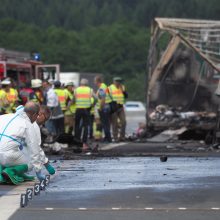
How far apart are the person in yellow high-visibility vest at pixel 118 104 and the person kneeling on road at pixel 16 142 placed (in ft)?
45.7

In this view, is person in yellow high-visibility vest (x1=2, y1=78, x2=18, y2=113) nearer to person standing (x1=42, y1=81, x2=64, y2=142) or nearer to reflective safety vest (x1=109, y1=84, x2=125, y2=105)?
person standing (x1=42, y1=81, x2=64, y2=142)

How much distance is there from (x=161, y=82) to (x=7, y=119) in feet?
48.9

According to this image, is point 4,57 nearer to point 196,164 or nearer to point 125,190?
point 196,164

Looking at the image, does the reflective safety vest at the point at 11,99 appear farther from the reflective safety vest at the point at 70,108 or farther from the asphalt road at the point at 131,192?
the asphalt road at the point at 131,192

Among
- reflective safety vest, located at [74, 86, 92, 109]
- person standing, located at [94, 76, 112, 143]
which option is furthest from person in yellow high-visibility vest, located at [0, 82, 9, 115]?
person standing, located at [94, 76, 112, 143]

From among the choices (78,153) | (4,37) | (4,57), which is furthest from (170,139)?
(4,37)

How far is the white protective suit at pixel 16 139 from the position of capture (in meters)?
12.5

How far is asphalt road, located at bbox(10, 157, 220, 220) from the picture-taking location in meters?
9.59

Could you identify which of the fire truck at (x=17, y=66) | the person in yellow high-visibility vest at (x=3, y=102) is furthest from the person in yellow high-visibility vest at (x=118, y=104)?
the person in yellow high-visibility vest at (x=3, y=102)

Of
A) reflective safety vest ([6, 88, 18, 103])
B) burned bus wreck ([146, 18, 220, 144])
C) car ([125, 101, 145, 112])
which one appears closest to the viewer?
reflective safety vest ([6, 88, 18, 103])

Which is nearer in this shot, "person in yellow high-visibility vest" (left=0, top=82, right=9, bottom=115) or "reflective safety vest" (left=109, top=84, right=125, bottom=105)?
"person in yellow high-visibility vest" (left=0, top=82, right=9, bottom=115)

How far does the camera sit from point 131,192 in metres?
11.4

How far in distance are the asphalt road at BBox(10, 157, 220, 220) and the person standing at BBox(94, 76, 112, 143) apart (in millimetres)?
9684

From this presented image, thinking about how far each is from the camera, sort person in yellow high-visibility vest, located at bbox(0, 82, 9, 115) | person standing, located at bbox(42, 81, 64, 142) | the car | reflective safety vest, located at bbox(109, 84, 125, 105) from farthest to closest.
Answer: the car → reflective safety vest, located at bbox(109, 84, 125, 105) → person standing, located at bbox(42, 81, 64, 142) → person in yellow high-visibility vest, located at bbox(0, 82, 9, 115)
